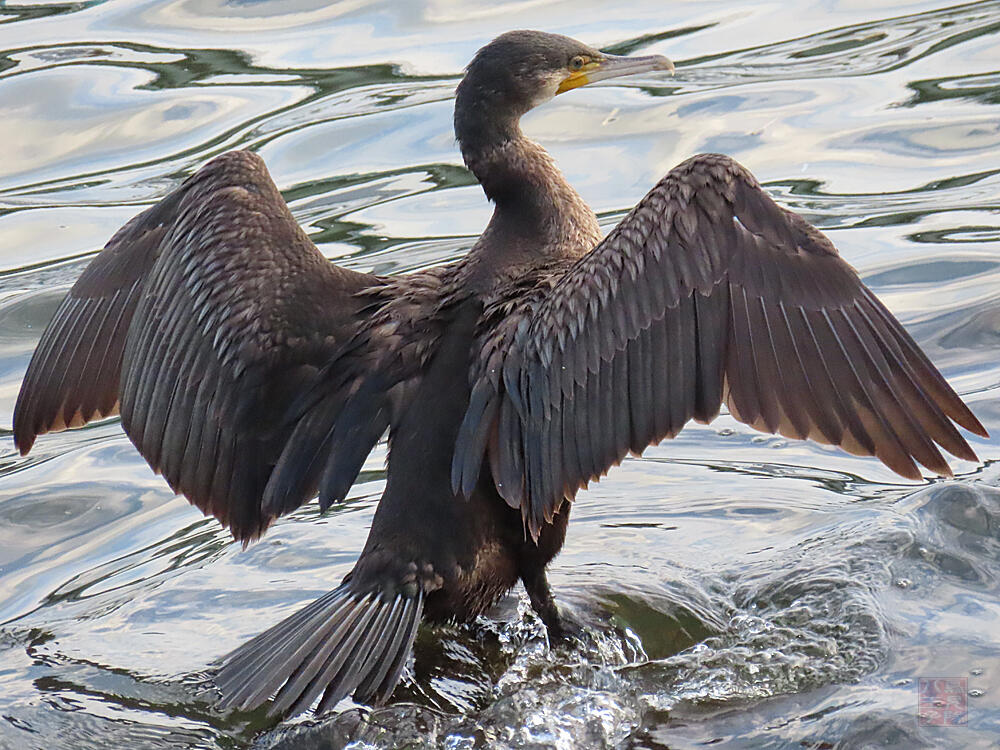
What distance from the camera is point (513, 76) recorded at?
5.04m

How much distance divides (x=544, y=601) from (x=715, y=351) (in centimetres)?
101

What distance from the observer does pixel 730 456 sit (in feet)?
18.8

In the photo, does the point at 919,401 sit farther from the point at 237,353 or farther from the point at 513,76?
the point at 237,353

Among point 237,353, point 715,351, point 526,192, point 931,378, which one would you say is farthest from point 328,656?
point 931,378

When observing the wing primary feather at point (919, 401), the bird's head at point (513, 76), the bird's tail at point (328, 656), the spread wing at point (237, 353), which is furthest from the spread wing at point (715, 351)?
the bird's head at point (513, 76)

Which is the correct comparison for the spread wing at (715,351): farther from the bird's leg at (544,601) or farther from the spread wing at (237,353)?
the spread wing at (237,353)

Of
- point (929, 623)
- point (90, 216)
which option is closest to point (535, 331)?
point (929, 623)

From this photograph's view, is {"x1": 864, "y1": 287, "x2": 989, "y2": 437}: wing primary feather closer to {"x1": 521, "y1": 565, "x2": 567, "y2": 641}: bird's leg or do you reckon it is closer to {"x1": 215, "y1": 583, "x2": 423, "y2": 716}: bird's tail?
{"x1": 521, "y1": 565, "x2": 567, "y2": 641}: bird's leg

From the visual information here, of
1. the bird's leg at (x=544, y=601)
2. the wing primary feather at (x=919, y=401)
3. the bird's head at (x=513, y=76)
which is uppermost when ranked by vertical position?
the bird's head at (x=513, y=76)

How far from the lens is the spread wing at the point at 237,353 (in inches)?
182

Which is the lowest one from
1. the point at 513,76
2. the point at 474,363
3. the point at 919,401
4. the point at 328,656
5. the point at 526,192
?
the point at 328,656

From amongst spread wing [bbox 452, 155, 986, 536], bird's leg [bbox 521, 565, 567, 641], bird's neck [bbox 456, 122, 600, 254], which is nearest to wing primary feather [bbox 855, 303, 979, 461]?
spread wing [bbox 452, 155, 986, 536]

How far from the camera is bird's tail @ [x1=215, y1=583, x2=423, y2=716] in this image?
4031mm

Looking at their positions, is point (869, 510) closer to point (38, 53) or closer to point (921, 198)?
point (921, 198)
